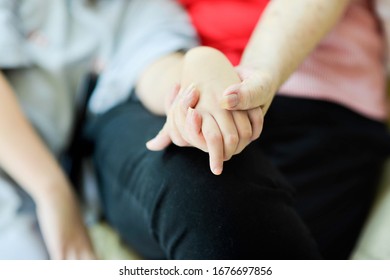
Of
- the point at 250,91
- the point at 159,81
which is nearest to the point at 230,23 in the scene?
the point at 159,81

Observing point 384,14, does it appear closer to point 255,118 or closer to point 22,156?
point 255,118

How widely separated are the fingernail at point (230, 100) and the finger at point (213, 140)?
0.06ft

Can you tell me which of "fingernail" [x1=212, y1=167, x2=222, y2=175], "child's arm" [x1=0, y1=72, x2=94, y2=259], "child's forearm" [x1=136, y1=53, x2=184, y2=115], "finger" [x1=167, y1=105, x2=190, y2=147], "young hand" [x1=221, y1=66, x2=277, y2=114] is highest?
"young hand" [x1=221, y1=66, x2=277, y2=114]

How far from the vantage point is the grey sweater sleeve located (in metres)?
0.63

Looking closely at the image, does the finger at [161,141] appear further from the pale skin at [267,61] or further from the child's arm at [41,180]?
the child's arm at [41,180]

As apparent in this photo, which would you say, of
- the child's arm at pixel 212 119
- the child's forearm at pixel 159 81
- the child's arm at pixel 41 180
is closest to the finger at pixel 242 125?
the child's arm at pixel 212 119

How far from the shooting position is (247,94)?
0.43 meters

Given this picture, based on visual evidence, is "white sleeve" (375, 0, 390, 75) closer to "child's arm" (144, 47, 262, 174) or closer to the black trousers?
the black trousers

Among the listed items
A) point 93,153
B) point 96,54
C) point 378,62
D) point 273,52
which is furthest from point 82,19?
point 378,62

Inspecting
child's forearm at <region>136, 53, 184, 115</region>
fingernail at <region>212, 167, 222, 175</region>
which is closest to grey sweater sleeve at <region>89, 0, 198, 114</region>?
child's forearm at <region>136, 53, 184, 115</region>

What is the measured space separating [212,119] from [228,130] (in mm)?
16

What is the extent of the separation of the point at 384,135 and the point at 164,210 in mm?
303

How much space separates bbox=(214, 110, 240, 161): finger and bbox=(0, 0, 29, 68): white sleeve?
10.5 inches

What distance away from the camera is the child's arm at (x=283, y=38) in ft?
1.58
